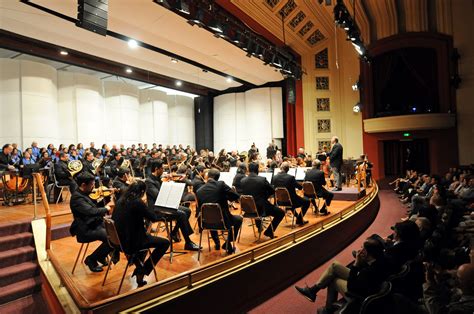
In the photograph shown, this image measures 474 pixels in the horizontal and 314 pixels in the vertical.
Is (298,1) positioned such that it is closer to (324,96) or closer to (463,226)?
(324,96)

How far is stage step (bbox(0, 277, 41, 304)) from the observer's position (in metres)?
4.03

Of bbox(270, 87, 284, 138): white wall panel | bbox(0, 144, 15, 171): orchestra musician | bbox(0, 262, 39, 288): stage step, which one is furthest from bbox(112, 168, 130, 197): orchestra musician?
bbox(270, 87, 284, 138): white wall panel

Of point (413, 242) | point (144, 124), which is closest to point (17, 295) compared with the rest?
point (413, 242)

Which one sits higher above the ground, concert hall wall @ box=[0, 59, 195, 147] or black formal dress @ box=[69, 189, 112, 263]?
concert hall wall @ box=[0, 59, 195, 147]

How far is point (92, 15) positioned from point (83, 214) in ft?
10.9

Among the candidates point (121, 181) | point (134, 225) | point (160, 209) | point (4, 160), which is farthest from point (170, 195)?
point (4, 160)

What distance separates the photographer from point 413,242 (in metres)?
2.79

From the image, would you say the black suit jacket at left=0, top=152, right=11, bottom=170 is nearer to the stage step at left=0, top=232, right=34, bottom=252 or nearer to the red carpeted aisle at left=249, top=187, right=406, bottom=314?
the stage step at left=0, top=232, right=34, bottom=252

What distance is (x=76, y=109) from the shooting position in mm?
12242

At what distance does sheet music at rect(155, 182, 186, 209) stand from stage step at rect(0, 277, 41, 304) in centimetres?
192

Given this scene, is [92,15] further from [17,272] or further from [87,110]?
[87,110]

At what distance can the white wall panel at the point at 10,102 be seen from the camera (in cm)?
1017

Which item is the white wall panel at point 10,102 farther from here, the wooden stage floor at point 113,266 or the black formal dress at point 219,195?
the black formal dress at point 219,195

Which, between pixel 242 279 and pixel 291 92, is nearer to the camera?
pixel 242 279
